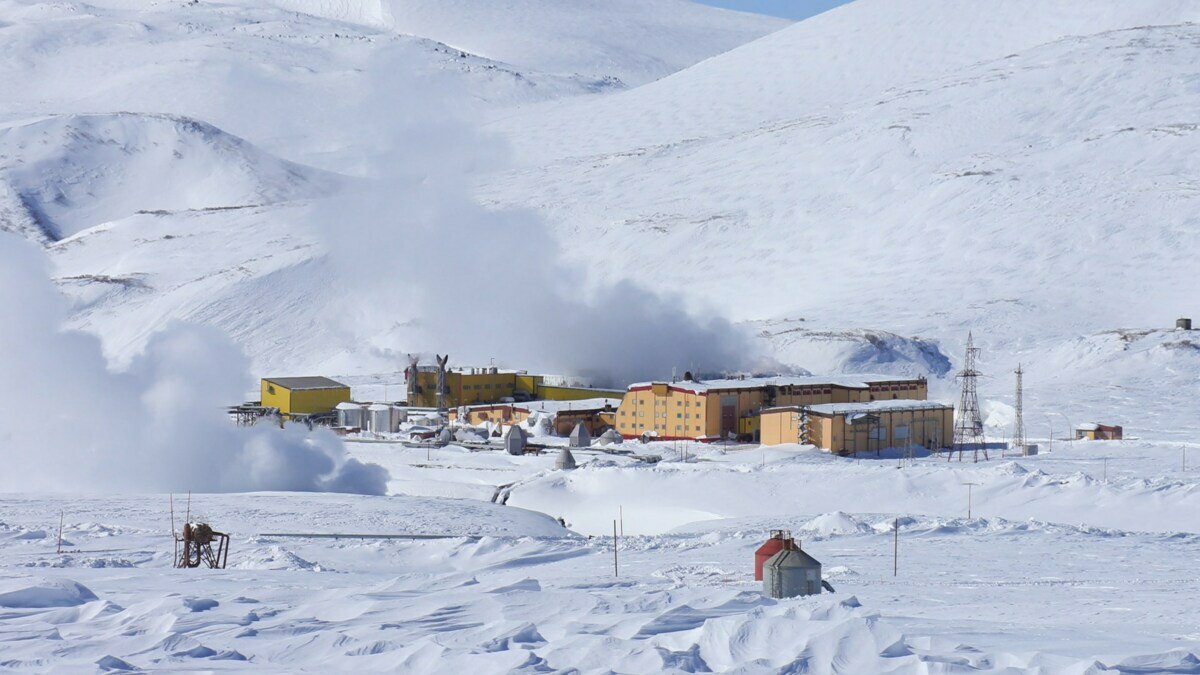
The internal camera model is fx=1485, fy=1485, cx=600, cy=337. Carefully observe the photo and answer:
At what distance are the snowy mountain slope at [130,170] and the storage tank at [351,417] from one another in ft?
256

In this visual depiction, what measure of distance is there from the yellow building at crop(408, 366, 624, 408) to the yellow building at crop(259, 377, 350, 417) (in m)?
3.41

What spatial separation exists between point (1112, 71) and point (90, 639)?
344ft

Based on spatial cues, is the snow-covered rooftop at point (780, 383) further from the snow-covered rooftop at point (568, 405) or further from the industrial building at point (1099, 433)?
the industrial building at point (1099, 433)

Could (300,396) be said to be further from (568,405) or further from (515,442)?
(515,442)

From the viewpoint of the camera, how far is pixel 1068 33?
422 feet

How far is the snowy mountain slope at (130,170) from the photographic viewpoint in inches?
5453

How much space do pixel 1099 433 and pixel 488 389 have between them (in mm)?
26409

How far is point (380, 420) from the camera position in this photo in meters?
59.4

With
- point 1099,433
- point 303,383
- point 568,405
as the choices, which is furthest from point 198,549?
point 303,383

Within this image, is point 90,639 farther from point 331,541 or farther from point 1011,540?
point 1011,540

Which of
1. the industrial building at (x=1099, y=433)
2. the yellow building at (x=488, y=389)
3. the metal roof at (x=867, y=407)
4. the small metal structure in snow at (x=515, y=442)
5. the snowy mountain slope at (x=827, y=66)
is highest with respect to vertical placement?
the snowy mountain slope at (x=827, y=66)

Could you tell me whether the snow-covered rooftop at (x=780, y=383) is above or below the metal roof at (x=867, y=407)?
above

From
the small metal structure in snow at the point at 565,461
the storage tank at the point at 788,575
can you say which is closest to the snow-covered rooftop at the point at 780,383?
the small metal structure in snow at the point at 565,461

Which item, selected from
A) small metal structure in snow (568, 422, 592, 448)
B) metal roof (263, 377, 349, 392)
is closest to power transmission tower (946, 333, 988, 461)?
small metal structure in snow (568, 422, 592, 448)
